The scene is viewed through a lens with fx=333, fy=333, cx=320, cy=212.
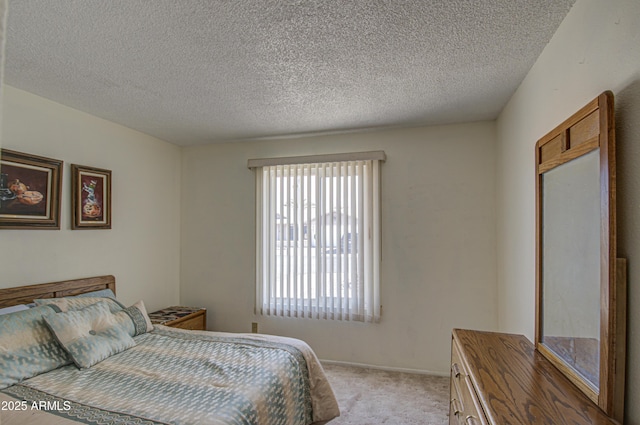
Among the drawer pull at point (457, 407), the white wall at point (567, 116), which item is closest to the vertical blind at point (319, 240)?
the white wall at point (567, 116)

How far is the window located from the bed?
3.34 ft

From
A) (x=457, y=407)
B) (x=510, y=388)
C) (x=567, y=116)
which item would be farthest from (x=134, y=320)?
(x=567, y=116)

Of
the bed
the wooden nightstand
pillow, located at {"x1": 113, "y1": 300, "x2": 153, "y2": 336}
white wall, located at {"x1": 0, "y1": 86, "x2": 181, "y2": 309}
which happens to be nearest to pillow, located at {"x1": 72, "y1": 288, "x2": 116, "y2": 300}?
Answer: the bed

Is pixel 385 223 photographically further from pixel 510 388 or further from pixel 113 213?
pixel 113 213

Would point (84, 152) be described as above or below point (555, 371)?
above

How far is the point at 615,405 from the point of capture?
1.10m

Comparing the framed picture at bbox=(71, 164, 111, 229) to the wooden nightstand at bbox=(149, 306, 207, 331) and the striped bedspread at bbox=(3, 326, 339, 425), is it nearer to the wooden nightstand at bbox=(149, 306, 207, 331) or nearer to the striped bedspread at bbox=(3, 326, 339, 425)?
the wooden nightstand at bbox=(149, 306, 207, 331)

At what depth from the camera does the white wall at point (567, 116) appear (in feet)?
3.62

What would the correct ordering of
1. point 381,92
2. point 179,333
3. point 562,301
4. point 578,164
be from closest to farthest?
1. point 578,164
2. point 562,301
3. point 381,92
4. point 179,333

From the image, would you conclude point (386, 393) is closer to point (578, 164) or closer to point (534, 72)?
point (578, 164)

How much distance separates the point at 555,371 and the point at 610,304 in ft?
1.67

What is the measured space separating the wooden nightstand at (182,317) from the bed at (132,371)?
452mm

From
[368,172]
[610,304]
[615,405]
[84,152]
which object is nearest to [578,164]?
[610,304]

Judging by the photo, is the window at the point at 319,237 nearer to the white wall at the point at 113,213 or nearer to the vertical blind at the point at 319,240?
the vertical blind at the point at 319,240
